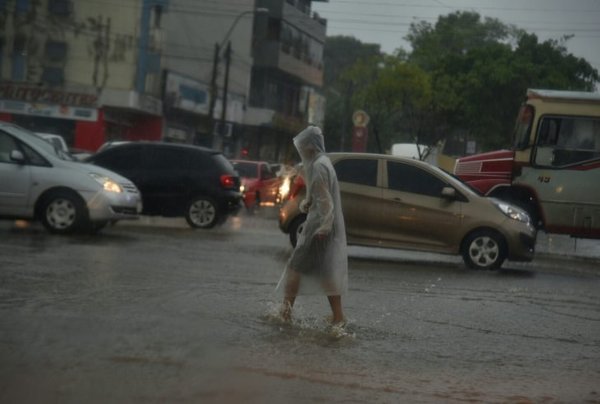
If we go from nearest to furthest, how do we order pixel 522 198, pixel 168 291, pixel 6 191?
pixel 168 291, pixel 6 191, pixel 522 198

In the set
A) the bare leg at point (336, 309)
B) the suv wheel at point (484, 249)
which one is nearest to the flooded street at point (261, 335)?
the bare leg at point (336, 309)

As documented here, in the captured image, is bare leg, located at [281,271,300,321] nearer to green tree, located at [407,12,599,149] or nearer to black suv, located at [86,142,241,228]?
black suv, located at [86,142,241,228]

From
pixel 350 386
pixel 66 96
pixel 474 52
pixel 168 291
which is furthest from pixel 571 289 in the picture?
pixel 474 52

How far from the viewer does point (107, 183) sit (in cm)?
1714

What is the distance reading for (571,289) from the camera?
13969mm

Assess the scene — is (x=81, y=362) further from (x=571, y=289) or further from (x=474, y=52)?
(x=474, y=52)

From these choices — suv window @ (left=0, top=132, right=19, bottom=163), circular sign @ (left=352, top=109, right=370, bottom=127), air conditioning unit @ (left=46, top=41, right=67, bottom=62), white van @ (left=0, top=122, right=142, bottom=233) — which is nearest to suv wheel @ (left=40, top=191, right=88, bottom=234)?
white van @ (left=0, top=122, right=142, bottom=233)

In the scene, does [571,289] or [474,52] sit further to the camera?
[474,52]

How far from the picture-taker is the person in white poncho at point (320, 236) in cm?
875

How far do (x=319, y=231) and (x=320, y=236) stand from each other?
0.06 meters

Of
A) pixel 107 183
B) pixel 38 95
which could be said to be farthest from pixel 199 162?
pixel 38 95

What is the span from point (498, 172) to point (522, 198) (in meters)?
0.67

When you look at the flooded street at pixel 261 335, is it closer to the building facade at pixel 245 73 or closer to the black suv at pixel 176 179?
the black suv at pixel 176 179

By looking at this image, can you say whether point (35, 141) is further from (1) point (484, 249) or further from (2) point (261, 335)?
(2) point (261, 335)
